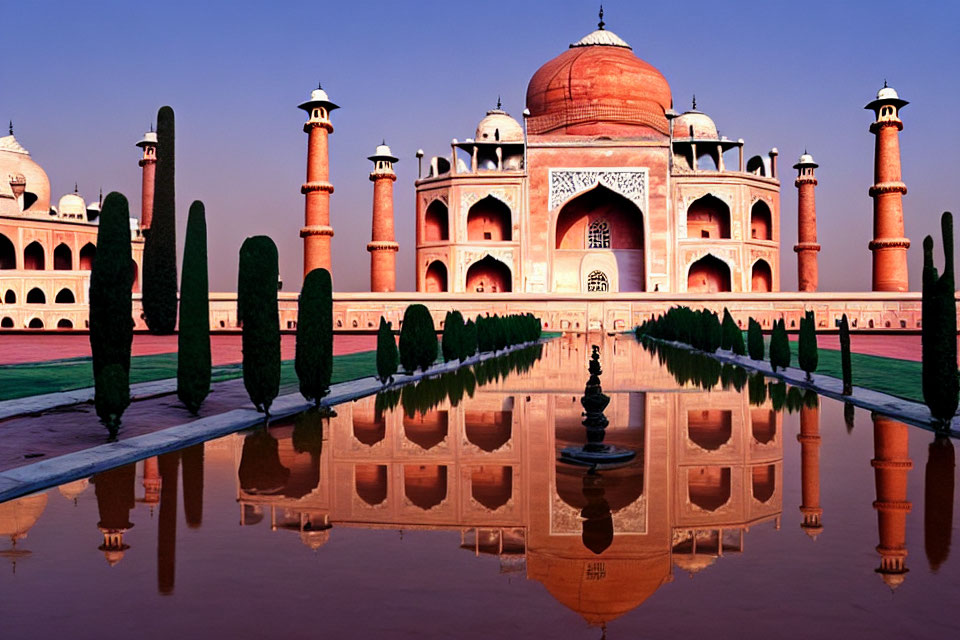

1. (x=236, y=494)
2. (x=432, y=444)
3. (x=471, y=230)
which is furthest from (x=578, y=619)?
(x=471, y=230)

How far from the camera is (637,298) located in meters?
27.1

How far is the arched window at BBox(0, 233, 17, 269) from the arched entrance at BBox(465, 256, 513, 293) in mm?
18969

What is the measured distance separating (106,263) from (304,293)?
2.28m

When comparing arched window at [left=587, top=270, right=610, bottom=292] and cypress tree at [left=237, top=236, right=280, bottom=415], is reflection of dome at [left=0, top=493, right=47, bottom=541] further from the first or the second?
arched window at [left=587, top=270, right=610, bottom=292]

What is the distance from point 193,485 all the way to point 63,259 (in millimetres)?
35799

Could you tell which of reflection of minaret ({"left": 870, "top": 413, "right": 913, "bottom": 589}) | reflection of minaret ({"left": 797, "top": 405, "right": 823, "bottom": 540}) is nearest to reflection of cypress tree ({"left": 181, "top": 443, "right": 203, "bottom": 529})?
reflection of minaret ({"left": 797, "top": 405, "right": 823, "bottom": 540})

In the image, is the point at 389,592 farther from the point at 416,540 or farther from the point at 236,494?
the point at 236,494

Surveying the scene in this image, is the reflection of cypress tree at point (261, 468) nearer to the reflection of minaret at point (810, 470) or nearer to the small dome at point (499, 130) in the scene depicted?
the reflection of minaret at point (810, 470)

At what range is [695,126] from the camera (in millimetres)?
34031

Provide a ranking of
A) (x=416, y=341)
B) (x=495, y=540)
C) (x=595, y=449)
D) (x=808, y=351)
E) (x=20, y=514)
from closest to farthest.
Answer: (x=495, y=540) → (x=20, y=514) → (x=595, y=449) → (x=808, y=351) → (x=416, y=341)

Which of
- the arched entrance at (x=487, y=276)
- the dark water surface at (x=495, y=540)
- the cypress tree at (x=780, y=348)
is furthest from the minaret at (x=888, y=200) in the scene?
the dark water surface at (x=495, y=540)

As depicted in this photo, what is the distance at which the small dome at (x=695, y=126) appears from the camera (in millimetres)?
33875

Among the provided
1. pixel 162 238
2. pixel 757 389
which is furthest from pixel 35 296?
pixel 757 389

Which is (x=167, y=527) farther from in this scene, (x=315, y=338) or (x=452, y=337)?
(x=452, y=337)
